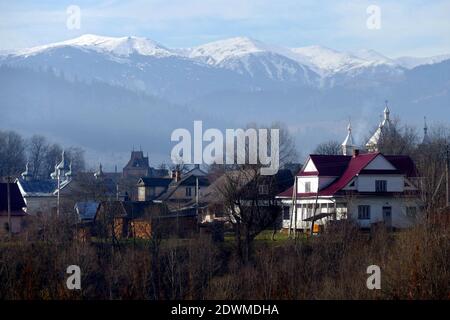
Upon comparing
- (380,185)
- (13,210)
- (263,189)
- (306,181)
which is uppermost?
(306,181)

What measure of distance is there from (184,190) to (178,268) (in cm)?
2978

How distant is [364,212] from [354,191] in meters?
0.95

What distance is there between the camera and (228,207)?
40219 millimetres

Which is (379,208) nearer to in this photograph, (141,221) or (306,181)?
(306,181)

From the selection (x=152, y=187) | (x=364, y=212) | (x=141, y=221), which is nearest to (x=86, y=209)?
(x=141, y=221)

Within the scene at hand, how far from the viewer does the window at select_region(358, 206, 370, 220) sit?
4131 centimetres

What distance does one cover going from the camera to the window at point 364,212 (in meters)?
41.3

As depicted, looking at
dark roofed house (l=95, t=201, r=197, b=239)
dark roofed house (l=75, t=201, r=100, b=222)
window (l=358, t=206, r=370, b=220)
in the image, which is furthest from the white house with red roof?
dark roofed house (l=75, t=201, r=100, b=222)

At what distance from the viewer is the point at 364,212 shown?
136ft

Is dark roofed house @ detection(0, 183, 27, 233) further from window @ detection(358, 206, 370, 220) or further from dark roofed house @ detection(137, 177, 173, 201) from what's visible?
dark roofed house @ detection(137, 177, 173, 201)

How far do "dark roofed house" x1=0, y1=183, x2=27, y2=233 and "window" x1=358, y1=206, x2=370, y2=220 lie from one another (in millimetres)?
13681

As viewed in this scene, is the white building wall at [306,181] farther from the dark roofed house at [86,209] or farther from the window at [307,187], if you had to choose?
the dark roofed house at [86,209]

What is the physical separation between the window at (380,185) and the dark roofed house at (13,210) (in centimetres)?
1453

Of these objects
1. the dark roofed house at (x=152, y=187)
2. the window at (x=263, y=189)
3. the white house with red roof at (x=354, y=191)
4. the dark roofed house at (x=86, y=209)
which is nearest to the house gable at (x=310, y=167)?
the white house with red roof at (x=354, y=191)
